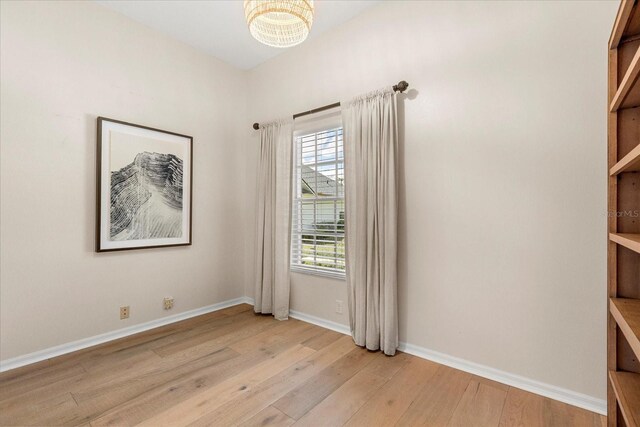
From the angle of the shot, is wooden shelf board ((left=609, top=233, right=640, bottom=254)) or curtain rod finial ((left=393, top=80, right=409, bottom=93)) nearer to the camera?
wooden shelf board ((left=609, top=233, right=640, bottom=254))

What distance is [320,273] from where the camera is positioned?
10.0 ft

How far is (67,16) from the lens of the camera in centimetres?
245

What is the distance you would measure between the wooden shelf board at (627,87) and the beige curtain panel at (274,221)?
2475 millimetres

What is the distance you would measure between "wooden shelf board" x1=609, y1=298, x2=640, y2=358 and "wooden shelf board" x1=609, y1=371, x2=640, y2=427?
0.23 metres

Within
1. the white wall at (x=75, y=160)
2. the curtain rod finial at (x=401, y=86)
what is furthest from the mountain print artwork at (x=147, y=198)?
the curtain rod finial at (x=401, y=86)

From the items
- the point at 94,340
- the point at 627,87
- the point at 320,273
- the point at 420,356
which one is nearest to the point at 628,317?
the point at 627,87

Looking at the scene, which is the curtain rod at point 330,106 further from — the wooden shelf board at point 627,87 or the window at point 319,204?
the wooden shelf board at point 627,87

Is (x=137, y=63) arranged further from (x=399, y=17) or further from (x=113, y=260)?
(x=399, y=17)

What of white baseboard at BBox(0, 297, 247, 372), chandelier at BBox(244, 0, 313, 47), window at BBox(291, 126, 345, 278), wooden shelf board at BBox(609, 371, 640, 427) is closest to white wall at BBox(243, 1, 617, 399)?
wooden shelf board at BBox(609, 371, 640, 427)

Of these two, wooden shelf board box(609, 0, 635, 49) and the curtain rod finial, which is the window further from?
wooden shelf board box(609, 0, 635, 49)

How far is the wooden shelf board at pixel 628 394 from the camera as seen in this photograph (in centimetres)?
99

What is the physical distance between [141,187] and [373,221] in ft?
7.15

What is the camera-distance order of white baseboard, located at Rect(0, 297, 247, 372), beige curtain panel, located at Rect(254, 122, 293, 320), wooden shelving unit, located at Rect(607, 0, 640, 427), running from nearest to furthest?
1. wooden shelving unit, located at Rect(607, 0, 640, 427)
2. white baseboard, located at Rect(0, 297, 247, 372)
3. beige curtain panel, located at Rect(254, 122, 293, 320)

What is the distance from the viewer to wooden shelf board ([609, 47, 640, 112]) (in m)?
0.98
